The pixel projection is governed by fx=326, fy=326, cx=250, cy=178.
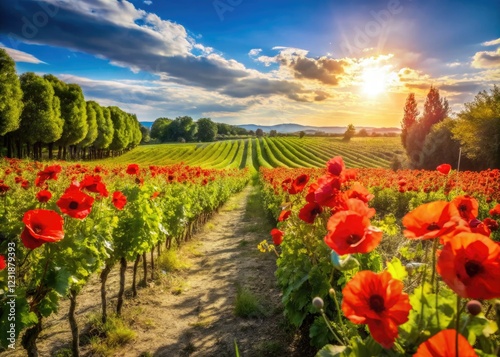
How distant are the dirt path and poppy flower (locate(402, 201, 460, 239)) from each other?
145 inches

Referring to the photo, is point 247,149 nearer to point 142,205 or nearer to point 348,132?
point 348,132

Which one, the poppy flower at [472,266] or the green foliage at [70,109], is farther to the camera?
the green foliage at [70,109]

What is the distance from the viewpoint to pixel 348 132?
9606 centimetres

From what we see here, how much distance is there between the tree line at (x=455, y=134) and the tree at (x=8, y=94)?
3180 cm

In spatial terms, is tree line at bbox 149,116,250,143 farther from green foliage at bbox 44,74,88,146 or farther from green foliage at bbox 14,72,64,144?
green foliage at bbox 14,72,64,144

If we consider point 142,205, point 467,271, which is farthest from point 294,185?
point 142,205

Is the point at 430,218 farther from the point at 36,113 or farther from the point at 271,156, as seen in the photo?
the point at 271,156

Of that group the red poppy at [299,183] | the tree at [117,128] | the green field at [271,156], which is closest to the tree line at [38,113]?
the tree at [117,128]

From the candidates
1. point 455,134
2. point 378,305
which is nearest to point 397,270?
point 378,305

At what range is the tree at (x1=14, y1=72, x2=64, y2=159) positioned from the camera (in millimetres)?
33062

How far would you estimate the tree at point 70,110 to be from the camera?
40.7 m

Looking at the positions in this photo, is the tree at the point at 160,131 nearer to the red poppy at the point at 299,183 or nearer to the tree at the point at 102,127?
the tree at the point at 102,127

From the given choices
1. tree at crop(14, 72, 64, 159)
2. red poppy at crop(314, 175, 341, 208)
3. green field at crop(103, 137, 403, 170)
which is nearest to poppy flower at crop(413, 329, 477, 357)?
red poppy at crop(314, 175, 341, 208)

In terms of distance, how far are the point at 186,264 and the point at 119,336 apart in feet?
13.4
